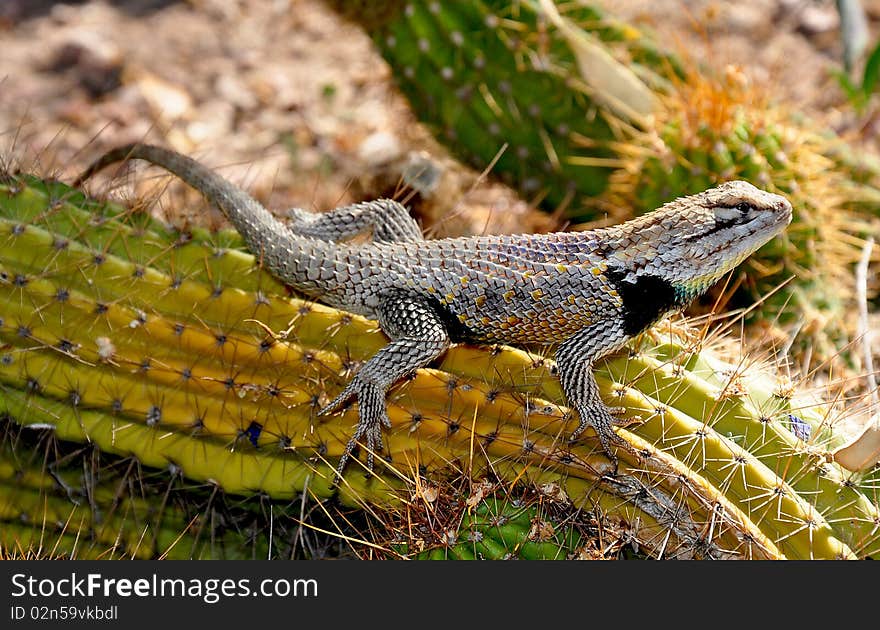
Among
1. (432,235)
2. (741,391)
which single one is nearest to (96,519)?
(432,235)

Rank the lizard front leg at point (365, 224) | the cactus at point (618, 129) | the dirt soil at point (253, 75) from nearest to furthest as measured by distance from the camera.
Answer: the lizard front leg at point (365, 224) → the cactus at point (618, 129) → the dirt soil at point (253, 75)

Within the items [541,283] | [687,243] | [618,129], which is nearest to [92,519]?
[541,283]

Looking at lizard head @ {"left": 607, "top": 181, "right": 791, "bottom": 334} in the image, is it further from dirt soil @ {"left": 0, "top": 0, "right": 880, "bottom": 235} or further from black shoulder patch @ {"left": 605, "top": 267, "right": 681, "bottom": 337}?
dirt soil @ {"left": 0, "top": 0, "right": 880, "bottom": 235}

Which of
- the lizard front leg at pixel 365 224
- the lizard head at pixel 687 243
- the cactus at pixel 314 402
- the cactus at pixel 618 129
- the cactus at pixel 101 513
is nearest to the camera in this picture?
the cactus at pixel 314 402

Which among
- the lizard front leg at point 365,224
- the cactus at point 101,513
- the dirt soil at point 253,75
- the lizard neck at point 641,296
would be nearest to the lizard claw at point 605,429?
the lizard neck at point 641,296

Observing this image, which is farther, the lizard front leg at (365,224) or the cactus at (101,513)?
the lizard front leg at (365,224)

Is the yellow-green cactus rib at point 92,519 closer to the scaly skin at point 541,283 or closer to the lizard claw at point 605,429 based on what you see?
the scaly skin at point 541,283

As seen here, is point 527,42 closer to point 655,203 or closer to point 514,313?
point 655,203

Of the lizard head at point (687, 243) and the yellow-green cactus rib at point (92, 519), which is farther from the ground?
the lizard head at point (687, 243)
